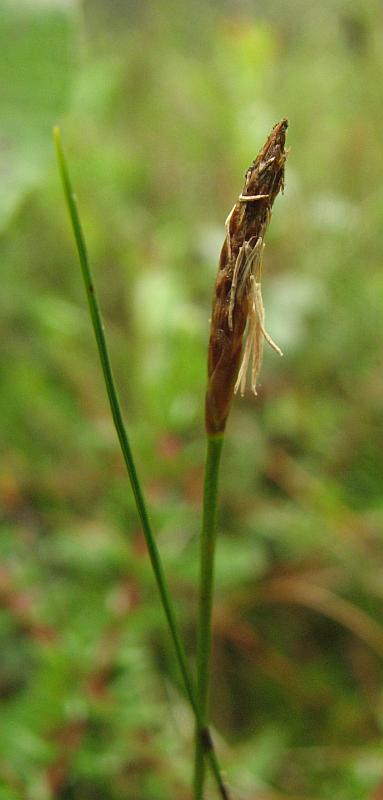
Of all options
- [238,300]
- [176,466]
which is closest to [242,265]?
[238,300]

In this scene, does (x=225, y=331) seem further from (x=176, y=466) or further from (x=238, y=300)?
(x=176, y=466)

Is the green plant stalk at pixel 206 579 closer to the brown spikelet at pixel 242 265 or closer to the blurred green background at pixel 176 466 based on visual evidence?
the brown spikelet at pixel 242 265

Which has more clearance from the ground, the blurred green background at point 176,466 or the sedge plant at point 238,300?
the blurred green background at point 176,466

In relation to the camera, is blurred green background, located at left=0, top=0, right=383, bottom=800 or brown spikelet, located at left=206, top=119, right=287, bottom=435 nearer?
brown spikelet, located at left=206, top=119, right=287, bottom=435

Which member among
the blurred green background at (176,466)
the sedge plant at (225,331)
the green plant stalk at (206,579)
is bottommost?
the green plant stalk at (206,579)

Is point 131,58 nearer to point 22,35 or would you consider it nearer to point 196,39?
point 196,39

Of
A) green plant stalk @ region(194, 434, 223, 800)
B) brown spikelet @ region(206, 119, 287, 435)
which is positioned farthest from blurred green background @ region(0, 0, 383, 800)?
brown spikelet @ region(206, 119, 287, 435)

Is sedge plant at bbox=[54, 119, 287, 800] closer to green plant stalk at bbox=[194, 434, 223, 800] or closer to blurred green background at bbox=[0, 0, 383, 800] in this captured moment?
green plant stalk at bbox=[194, 434, 223, 800]

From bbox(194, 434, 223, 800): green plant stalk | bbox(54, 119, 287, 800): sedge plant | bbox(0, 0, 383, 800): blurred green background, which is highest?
bbox(0, 0, 383, 800): blurred green background

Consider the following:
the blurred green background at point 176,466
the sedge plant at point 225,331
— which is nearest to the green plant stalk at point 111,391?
the sedge plant at point 225,331
